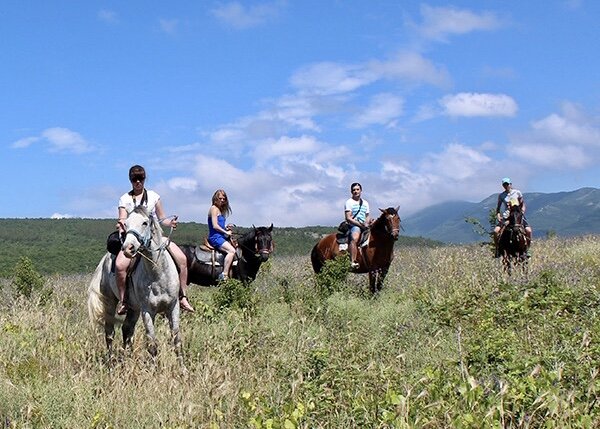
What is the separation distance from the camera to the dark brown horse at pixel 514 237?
14.6m

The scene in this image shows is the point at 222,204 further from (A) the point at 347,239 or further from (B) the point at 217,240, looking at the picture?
(A) the point at 347,239

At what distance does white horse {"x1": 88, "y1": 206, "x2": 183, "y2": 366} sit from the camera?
730 centimetres

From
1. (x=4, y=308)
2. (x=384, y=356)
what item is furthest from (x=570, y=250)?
(x=4, y=308)

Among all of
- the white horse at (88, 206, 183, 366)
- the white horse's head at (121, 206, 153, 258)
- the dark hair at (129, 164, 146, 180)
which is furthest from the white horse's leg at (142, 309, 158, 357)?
the dark hair at (129, 164, 146, 180)

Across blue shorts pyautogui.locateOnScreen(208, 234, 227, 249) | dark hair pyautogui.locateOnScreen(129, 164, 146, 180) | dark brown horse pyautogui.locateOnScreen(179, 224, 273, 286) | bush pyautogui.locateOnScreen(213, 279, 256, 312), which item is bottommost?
bush pyautogui.locateOnScreen(213, 279, 256, 312)

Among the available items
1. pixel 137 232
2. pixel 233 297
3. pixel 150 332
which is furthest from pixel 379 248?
pixel 137 232

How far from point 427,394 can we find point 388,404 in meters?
0.30

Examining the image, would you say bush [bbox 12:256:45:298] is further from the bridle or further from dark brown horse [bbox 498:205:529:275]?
dark brown horse [bbox 498:205:529:275]

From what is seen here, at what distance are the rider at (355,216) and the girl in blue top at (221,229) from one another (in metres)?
2.67

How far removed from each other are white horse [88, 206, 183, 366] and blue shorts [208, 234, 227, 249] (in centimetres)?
421

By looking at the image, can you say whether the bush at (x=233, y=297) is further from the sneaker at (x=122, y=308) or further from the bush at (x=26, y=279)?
the bush at (x=26, y=279)

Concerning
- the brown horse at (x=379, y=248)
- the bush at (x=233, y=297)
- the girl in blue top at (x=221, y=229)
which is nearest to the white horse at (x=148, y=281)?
the bush at (x=233, y=297)

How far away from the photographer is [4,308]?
1106 centimetres

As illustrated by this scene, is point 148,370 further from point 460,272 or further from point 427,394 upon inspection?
point 460,272
